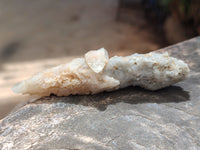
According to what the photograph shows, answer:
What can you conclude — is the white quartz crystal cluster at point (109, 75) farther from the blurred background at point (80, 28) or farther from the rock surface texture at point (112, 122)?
the blurred background at point (80, 28)

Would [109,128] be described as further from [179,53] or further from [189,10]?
[189,10]

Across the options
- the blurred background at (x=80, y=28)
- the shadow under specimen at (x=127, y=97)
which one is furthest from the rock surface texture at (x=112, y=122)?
the blurred background at (x=80, y=28)

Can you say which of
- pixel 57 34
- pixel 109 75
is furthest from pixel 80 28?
pixel 109 75

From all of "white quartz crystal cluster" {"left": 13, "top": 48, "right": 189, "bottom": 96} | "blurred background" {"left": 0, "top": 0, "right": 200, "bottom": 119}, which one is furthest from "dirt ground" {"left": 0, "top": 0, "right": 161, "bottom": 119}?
"white quartz crystal cluster" {"left": 13, "top": 48, "right": 189, "bottom": 96}

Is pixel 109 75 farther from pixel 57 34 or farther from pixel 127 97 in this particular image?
pixel 57 34

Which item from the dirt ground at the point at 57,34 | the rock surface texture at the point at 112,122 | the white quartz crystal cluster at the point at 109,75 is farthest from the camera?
the dirt ground at the point at 57,34

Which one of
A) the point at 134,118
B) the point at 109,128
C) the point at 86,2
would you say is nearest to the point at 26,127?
the point at 109,128
